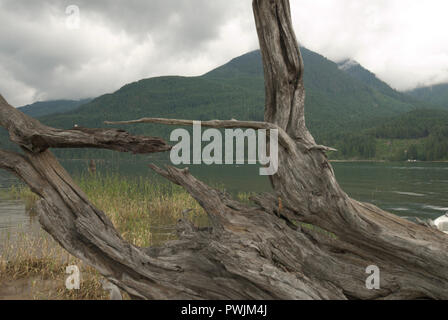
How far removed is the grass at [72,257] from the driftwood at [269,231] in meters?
1.52

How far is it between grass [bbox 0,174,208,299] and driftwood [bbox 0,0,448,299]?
1521 mm

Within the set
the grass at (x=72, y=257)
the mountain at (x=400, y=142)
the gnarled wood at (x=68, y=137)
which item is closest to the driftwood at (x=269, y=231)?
the gnarled wood at (x=68, y=137)

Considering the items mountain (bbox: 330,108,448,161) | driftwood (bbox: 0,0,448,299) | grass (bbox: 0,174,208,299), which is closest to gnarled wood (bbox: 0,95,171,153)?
driftwood (bbox: 0,0,448,299)

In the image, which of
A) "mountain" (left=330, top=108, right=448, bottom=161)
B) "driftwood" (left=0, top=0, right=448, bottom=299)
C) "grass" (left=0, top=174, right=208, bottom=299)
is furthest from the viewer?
"mountain" (left=330, top=108, right=448, bottom=161)

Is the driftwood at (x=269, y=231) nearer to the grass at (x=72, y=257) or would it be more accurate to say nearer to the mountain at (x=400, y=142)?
the grass at (x=72, y=257)

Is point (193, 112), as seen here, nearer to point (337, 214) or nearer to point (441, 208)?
point (441, 208)

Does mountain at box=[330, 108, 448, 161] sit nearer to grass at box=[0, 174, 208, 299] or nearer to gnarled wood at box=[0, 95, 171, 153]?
grass at box=[0, 174, 208, 299]

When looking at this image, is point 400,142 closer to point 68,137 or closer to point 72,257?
point 72,257

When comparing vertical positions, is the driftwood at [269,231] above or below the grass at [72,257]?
above

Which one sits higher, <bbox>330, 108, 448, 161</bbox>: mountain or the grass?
<bbox>330, 108, 448, 161</bbox>: mountain

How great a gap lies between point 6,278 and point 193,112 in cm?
17969

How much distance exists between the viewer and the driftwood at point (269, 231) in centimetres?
367

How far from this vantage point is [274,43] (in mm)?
4129

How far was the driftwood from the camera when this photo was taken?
3674 mm
